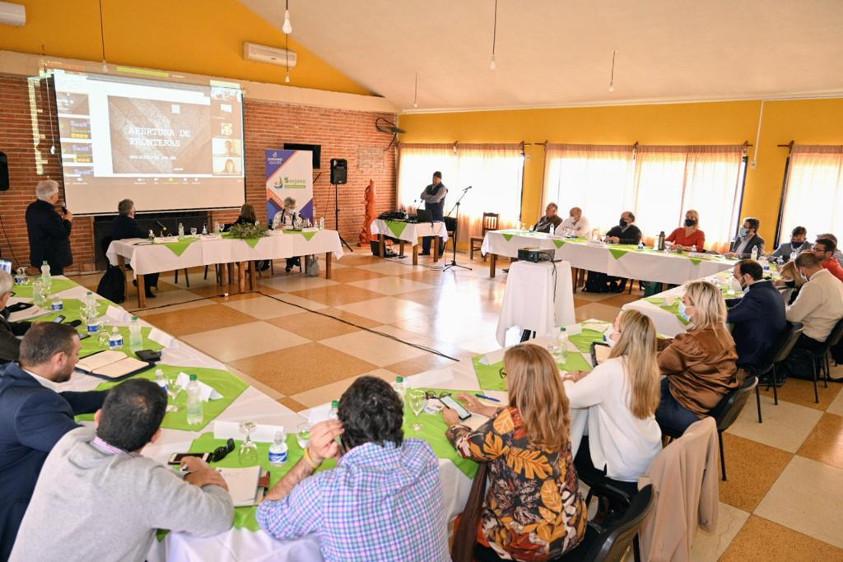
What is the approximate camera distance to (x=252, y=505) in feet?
6.23

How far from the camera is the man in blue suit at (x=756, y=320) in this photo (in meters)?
4.20

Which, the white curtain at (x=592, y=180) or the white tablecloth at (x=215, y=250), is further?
the white curtain at (x=592, y=180)

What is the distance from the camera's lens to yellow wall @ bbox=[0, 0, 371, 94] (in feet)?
26.6

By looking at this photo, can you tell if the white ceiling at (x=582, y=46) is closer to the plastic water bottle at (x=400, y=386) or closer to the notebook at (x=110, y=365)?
the plastic water bottle at (x=400, y=386)

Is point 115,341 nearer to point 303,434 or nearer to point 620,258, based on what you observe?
point 303,434

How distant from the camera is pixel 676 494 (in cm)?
228

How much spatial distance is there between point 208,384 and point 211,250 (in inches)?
192

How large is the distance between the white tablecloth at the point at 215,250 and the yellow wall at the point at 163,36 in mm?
3585

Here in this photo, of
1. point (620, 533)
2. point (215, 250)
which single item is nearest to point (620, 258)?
point (215, 250)

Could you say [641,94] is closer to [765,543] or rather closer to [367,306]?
[367,306]

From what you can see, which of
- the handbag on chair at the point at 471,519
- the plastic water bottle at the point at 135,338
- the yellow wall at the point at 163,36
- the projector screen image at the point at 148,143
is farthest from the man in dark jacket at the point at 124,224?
the handbag on chair at the point at 471,519

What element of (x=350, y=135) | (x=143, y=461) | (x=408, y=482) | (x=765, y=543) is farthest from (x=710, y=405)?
(x=350, y=135)

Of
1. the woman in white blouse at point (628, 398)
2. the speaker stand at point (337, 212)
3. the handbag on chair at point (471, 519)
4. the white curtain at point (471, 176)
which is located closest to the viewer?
the handbag on chair at point (471, 519)

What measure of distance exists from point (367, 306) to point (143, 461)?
5.82 m
